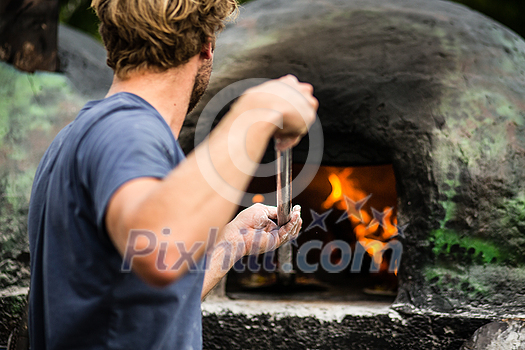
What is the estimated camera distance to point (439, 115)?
7.95ft

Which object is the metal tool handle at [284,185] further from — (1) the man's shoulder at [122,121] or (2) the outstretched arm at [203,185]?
(1) the man's shoulder at [122,121]

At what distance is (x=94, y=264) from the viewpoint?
2.74 ft

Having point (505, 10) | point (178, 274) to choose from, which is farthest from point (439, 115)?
point (505, 10)

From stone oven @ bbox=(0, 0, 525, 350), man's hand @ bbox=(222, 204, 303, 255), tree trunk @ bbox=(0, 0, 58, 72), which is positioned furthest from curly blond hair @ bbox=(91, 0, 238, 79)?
tree trunk @ bbox=(0, 0, 58, 72)

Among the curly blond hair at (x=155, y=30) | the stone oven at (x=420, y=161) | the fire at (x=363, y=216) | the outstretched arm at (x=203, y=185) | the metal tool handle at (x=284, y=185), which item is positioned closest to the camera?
the outstretched arm at (x=203, y=185)

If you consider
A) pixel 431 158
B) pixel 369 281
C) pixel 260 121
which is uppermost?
pixel 260 121

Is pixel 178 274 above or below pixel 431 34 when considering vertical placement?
above

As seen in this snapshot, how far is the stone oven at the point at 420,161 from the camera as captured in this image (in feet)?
7.72

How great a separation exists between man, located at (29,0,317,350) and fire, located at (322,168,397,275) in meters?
1.96

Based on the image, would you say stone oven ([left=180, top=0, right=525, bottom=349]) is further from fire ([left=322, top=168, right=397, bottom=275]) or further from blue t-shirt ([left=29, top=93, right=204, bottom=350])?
blue t-shirt ([left=29, top=93, right=204, bottom=350])

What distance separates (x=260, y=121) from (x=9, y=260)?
2277mm

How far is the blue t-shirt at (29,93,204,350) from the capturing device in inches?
31.2

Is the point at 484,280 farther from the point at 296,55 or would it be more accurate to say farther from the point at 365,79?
the point at 296,55

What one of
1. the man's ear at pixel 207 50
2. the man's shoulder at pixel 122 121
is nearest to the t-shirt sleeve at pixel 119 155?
the man's shoulder at pixel 122 121
